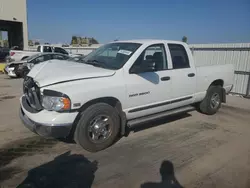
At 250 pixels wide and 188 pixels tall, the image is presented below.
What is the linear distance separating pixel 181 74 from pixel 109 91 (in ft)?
6.57

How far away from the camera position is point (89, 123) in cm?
364

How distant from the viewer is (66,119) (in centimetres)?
337

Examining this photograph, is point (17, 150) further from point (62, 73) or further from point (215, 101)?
point (215, 101)

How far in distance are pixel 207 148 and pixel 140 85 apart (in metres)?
1.78

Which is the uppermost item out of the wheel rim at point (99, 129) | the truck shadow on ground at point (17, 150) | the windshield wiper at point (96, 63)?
the windshield wiper at point (96, 63)

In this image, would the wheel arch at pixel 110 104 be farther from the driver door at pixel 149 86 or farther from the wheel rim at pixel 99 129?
the wheel rim at pixel 99 129

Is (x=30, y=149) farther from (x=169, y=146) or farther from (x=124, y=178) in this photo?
(x=169, y=146)

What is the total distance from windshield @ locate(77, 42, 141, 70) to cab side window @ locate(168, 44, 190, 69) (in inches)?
37.2

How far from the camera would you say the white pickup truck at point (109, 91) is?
3.38 m

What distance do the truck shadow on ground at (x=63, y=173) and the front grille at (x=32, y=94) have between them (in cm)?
94

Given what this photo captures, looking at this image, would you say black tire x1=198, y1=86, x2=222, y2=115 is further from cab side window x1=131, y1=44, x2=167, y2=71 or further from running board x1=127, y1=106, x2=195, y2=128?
cab side window x1=131, y1=44, x2=167, y2=71

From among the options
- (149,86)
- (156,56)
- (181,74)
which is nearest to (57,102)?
(149,86)

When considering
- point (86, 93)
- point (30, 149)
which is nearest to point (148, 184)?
point (86, 93)

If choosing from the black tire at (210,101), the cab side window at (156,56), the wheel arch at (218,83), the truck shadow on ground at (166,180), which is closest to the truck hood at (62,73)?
the cab side window at (156,56)
